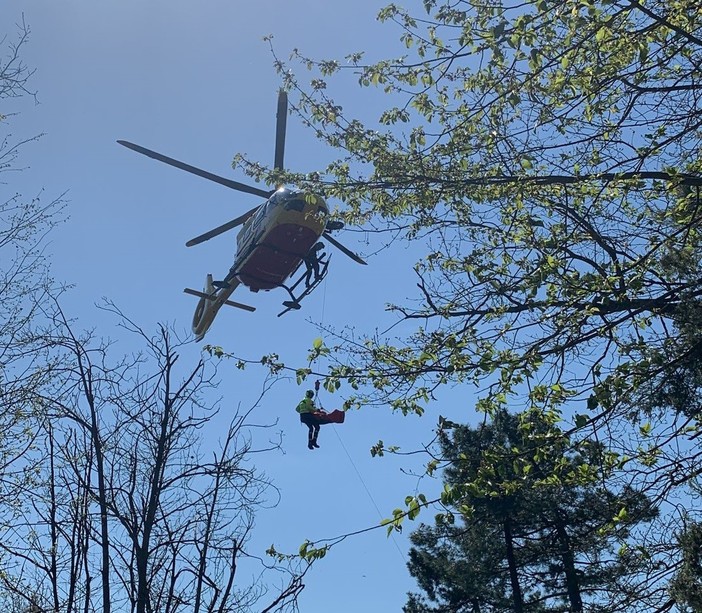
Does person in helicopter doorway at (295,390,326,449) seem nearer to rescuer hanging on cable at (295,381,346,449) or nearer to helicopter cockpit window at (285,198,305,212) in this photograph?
rescuer hanging on cable at (295,381,346,449)

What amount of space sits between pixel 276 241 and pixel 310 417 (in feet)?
13.5

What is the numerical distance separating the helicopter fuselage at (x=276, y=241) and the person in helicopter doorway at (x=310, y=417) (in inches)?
132

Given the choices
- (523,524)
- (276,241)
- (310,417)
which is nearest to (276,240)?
(276,241)

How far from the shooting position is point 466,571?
1867cm

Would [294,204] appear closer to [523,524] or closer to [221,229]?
[221,229]

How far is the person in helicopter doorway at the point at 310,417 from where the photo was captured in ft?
33.5

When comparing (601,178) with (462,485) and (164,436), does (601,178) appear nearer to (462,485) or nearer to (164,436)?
(462,485)

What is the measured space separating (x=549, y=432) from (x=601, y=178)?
2.22m

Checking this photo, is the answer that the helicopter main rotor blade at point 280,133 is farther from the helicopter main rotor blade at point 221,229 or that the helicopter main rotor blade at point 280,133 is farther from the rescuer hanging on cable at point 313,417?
the rescuer hanging on cable at point 313,417

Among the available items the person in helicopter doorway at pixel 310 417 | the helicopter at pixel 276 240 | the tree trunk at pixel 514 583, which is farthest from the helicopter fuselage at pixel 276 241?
the tree trunk at pixel 514 583

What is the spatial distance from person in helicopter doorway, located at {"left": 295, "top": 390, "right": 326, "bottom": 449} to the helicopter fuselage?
Answer: 3.35m

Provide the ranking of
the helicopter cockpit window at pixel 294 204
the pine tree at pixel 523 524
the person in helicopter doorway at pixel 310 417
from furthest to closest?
the helicopter cockpit window at pixel 294 204 → the person in helicopter doorway at pixel 310 417 → the pine tree at pixel 523 524

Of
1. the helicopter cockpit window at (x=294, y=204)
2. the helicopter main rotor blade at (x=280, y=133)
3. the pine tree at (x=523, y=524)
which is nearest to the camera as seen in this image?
the pine tree at (x=523, y=524)

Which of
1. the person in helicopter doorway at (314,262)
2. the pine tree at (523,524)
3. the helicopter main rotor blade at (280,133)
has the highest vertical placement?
the helicopter main rotor blade at (280,133)
